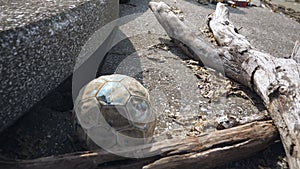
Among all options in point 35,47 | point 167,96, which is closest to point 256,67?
point 167,96

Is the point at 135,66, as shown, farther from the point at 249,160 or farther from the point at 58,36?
the point at 249,160

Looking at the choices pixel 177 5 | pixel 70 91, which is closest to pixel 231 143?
pixel 70 91

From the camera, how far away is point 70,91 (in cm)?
212

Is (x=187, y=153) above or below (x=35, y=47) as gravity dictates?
below

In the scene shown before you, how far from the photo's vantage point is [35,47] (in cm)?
151

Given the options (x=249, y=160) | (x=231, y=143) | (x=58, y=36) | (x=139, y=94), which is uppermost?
(x=58, y=36)

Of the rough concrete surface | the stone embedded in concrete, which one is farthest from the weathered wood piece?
the stone embedded in concrete

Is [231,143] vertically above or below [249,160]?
above

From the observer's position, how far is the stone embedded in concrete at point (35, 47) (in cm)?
140

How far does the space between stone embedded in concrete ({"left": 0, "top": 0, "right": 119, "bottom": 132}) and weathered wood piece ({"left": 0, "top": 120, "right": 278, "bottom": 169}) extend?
1.15 ft

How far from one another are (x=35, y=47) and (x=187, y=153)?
3.37ft

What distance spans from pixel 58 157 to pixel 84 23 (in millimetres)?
946

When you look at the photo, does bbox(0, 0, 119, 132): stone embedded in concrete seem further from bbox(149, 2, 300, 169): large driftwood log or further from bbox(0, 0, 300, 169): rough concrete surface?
bbox(149, 2, 300, 169): large driftwood log

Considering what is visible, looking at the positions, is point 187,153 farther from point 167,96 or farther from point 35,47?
point 35,47
